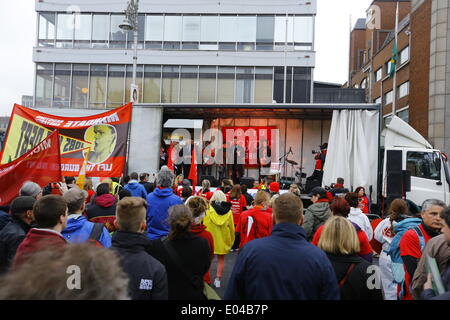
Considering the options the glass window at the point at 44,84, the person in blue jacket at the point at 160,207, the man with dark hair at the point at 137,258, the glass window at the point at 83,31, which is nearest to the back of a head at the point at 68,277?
the man with dark hair at the point at 137,258

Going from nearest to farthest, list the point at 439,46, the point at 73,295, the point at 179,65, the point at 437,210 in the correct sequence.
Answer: the point at 73,295, the point at 437,210, the point at 439,46, the point at 179,65

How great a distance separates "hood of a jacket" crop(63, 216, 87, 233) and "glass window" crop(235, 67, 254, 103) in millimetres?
21684

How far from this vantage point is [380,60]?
34969mm

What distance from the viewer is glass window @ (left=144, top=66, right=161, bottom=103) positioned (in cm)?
2525

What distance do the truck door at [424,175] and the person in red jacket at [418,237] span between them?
7296 mm

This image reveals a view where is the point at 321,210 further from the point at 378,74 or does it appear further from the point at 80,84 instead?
the point at 378,74

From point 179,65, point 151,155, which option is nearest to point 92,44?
point 179,65

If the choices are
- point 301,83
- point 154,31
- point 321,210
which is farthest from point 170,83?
point 321,210

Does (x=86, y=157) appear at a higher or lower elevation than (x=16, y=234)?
higher

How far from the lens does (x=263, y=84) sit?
24719mm

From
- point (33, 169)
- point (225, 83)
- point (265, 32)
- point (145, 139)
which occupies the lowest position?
point (33, 169)

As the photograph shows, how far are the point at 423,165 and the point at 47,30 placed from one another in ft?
84.3
